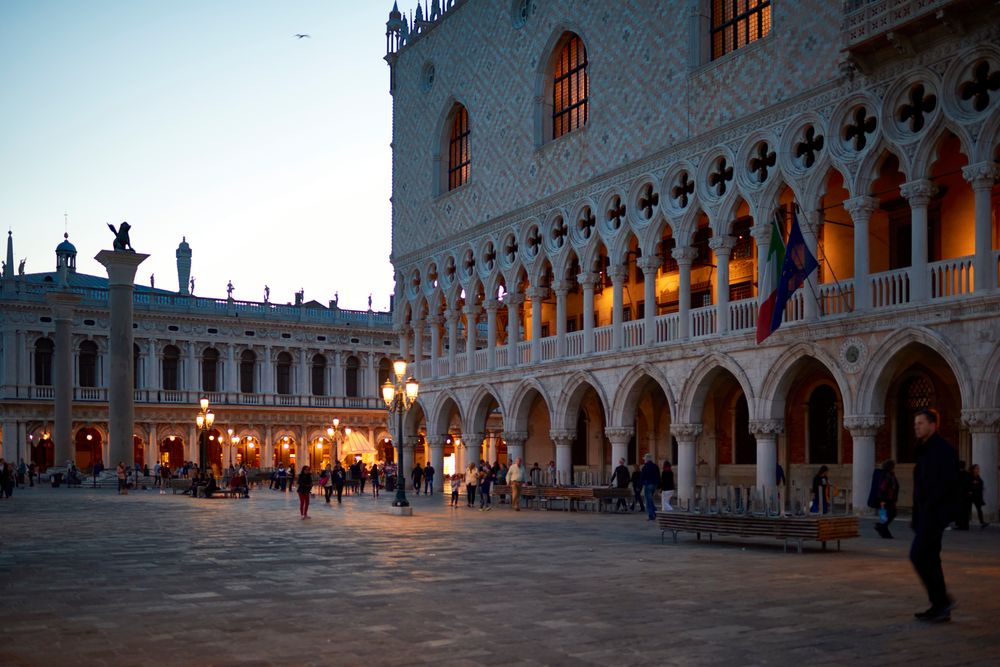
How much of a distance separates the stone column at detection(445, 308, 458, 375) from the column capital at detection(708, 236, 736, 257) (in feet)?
43.8

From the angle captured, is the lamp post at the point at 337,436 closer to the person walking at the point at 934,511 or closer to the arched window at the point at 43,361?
the arched window at the point at 43,361

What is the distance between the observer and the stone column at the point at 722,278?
24844 millimetres

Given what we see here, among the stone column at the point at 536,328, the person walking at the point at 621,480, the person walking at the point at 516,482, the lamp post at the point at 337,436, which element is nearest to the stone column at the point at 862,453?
the person walking at the point at 621,480

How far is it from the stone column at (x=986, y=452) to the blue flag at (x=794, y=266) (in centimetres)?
385

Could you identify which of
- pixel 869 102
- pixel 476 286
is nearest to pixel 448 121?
pixel 476 286

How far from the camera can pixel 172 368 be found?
60.6 meters

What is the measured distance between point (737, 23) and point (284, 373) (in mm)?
43829

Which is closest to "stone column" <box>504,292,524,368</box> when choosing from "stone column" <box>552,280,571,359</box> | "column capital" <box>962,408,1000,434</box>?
"stone column" <box>552,280,571,359</box>

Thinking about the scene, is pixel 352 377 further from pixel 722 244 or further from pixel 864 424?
pixel 864 424

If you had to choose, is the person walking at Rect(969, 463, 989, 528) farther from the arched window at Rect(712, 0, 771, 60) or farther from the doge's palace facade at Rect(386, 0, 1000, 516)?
the arched window at Rect(712, 0, 771, 60)

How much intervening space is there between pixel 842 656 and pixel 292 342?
58499 mm

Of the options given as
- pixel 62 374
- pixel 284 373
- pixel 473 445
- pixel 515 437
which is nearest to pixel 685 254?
pixel 515 437

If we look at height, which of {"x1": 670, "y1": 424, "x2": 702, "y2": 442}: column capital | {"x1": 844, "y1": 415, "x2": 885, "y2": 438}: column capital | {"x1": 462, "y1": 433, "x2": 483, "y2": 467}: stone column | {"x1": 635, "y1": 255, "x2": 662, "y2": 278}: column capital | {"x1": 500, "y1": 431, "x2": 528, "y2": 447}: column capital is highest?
{"x1": 635, "y1": 255, "x2": 662, "y2": 278}: column capital

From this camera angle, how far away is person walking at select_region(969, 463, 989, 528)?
18.6 metres
